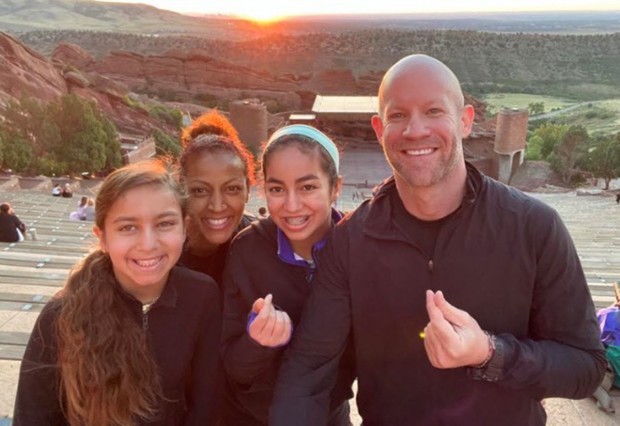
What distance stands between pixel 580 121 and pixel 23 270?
67.3 meters

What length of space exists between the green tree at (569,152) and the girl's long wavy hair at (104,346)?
33065 mm

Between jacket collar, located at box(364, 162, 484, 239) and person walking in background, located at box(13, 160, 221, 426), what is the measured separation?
708 mm

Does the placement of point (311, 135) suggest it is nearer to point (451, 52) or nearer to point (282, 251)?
point (282, 251)

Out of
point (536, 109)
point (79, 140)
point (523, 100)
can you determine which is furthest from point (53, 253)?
point (523, 100)

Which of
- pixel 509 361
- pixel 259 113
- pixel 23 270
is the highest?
pixel 509 361

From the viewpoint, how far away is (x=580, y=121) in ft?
210

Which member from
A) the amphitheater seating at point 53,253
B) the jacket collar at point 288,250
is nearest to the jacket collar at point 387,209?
the jacket collar at point 288,250

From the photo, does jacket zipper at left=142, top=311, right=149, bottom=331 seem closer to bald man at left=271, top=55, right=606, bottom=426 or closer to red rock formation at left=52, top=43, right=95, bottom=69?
bald man at left=271, top=55, right=606, bottom=426

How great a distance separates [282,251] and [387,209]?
1.49 ft

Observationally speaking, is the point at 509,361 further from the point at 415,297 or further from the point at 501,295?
the point at 415,297

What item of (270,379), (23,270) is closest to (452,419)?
(270,379)

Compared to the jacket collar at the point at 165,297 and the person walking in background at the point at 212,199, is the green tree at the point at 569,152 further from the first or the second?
the jacket collar at the point at 165,297

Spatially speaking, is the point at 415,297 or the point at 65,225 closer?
the point at 415,297

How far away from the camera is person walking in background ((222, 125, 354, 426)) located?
2270 millimetres
